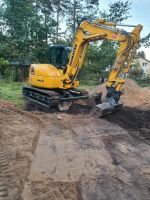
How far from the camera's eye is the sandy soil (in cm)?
459

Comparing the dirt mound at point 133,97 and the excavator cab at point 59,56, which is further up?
the excavator cab at point 59,56

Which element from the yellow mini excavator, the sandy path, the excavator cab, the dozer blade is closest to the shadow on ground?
the sandy path

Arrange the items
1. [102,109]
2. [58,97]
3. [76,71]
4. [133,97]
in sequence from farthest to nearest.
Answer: [133,97] < [76,71] < [58,97] < [102,109]


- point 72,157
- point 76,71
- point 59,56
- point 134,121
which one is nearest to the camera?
point 72,157

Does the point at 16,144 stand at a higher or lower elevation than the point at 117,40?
lower

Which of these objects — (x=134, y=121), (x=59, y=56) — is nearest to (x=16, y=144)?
(x=134, y=121)

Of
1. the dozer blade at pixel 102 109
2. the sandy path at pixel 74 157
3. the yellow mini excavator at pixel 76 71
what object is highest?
the yellow mini excavator at pixel 76 71

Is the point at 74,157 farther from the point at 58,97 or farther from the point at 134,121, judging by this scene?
the point at 58,97

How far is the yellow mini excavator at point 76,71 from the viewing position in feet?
34.6

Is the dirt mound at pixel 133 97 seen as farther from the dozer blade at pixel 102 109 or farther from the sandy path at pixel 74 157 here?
the sandy path at pixel 74 157

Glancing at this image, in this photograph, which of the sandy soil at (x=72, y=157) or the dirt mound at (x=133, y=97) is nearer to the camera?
the sandy soil at (x=72, y=157)

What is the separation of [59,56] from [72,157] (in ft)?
21.6

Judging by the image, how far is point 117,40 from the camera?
10586mm

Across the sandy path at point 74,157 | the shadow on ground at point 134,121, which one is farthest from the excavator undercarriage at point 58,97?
the shadow on ground at point 134,121
